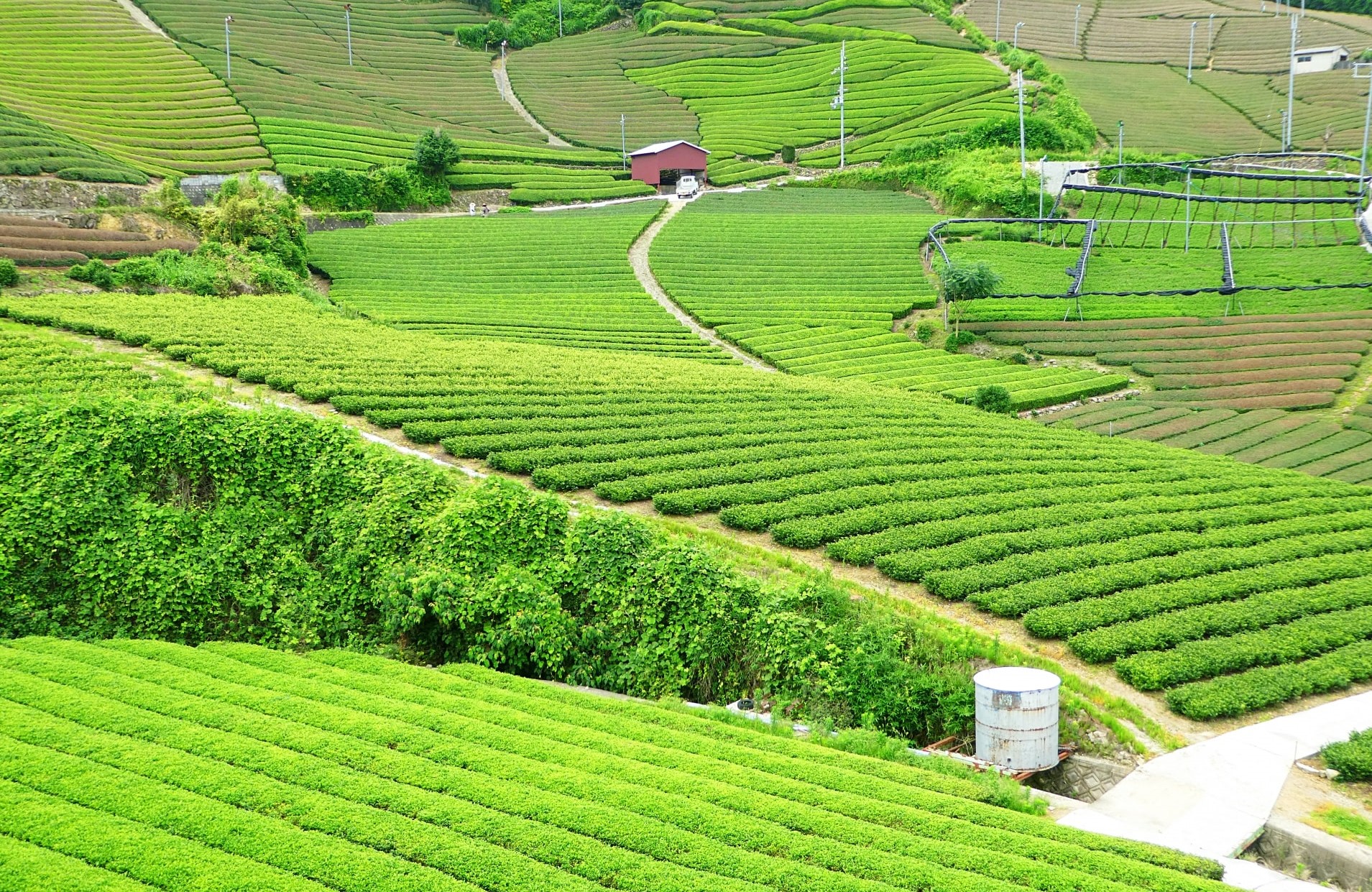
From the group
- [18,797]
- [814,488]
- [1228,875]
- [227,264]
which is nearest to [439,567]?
[18,797]

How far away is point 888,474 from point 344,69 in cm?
7437

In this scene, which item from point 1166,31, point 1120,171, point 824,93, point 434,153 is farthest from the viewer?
point 1166,31

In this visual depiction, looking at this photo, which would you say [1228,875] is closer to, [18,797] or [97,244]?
[18,797]

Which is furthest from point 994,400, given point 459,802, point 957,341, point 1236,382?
point 459,802

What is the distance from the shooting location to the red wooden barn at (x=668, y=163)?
232ft

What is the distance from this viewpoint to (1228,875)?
10531 mm

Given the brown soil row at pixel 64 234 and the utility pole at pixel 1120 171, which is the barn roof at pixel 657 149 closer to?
the utility pole at pixel 1120 171

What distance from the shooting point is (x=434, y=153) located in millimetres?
64688

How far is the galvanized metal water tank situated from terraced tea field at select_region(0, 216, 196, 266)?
34.7 meters

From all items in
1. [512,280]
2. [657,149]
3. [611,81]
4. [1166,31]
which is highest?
[1166,31]

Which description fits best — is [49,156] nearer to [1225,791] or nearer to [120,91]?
[120,91]

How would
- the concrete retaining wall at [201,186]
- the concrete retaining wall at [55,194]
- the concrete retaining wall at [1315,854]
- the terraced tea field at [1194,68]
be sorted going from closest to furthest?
the concrete retaining wall at [1315,854]
the concrete retaining wall at [55,194]
the concrete retaining wall at [201,186]
the terraced tea field at [1194,68]

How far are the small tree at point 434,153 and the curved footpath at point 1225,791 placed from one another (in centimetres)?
5886

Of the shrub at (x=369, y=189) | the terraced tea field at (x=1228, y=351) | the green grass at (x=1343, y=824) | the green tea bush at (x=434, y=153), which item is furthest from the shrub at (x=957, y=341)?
the green tea bush at (x=434, y=153)
